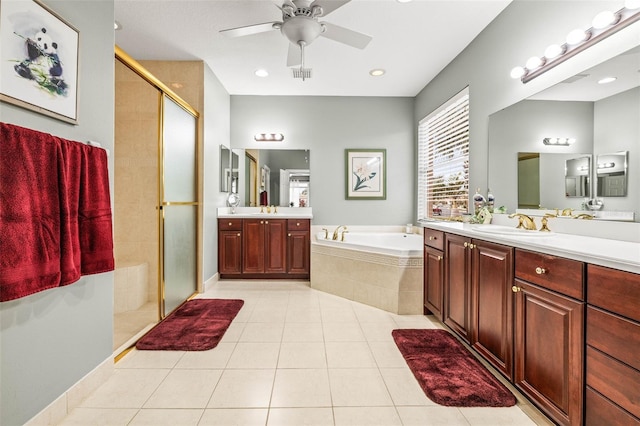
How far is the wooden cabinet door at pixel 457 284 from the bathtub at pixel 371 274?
466mm

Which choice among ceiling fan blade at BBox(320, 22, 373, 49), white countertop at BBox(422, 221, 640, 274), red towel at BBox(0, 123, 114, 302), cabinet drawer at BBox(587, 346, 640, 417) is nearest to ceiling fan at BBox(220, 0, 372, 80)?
ceiling fan blade at BBox(320, 22, 373, 49)

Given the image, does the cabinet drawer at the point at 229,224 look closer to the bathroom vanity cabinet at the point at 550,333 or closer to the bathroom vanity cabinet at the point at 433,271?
the bathroom vanity cabinet at the point at 433,271

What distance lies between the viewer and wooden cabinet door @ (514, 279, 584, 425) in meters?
1.19

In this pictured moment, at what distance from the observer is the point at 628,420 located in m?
1.00

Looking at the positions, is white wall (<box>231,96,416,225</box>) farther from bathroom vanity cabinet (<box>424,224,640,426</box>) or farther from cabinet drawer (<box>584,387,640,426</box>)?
cabinet drawer (<box>584,387,640,426</box>)

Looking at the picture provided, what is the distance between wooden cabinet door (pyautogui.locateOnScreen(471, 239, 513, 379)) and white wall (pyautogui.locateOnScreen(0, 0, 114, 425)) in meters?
2.28

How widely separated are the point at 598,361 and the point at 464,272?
0.98m

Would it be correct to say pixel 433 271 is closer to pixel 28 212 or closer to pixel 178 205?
pixel 178 205

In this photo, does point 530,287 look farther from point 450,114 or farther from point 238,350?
point 450,114

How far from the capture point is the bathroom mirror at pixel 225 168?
164 inches

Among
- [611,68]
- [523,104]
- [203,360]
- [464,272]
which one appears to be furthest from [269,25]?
[203,360]

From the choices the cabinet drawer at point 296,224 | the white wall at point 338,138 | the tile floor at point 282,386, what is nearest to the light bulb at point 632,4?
the tile floor at point 282,386

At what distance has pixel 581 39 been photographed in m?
1.75

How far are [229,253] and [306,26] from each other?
295 cm
